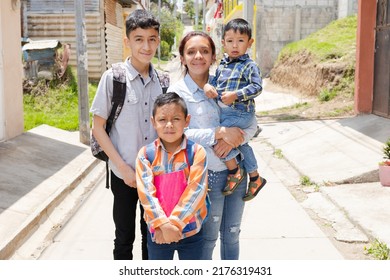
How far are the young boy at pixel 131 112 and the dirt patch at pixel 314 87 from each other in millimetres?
10452

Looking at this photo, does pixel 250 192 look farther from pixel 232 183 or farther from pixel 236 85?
pixel 236 85

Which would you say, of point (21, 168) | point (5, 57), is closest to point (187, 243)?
point (21, 168)

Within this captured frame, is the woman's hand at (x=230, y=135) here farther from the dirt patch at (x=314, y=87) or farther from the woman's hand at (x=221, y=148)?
the dirt patch at (x=314, y=87)

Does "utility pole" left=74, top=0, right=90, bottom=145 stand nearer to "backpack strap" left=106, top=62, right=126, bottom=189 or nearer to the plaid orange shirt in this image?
"backpack strap" left=106, top=62, right=126, bottom=189

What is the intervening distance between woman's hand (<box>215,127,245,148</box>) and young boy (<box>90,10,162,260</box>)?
456 millimetres

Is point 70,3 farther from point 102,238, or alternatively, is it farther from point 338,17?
point 102,238

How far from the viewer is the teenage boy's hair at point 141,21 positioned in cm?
320

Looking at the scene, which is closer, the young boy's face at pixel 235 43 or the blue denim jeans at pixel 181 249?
Result: the blue denim jeans at pixel 181 249

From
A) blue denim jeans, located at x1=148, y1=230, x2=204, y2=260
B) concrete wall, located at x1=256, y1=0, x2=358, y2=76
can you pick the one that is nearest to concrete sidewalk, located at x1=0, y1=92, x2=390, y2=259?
blue denim jeans, located at x1=148, y1=230, x2=204, y2=260

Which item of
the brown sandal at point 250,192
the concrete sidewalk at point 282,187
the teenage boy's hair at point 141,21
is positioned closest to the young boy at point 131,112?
the teenage boy's hair at point 141,21

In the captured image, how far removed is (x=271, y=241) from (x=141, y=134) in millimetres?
2379

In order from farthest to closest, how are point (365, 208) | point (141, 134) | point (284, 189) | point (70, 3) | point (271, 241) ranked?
point (70, 3) < point (284, 189) < point (365, 208) < point (271, 241) < point (141, 134)

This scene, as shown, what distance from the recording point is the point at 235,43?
3.35 m

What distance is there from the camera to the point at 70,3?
1966cm
